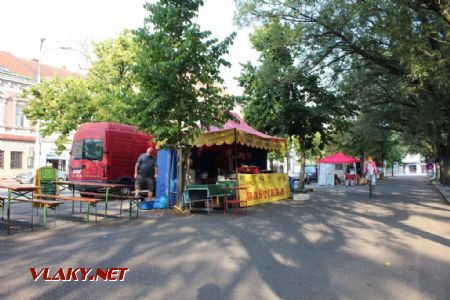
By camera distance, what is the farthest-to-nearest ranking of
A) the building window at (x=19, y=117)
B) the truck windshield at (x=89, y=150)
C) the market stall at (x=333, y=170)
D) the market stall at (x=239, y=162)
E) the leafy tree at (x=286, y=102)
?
the building window at (x=19, y=117) < the market stall at (x=333, y=170) < the leafy tree at (x=286, y=102) < the truck windshield at (x=89, y=150) < the market stall at (x=239, y=162)

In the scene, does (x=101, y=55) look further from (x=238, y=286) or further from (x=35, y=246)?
(x=238, y=286)

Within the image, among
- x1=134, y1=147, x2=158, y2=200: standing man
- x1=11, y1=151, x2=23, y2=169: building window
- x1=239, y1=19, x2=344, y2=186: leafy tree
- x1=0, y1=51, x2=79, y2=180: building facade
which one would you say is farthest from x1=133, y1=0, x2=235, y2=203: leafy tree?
x1=11, y1=151, x2=23, y2=169: building window

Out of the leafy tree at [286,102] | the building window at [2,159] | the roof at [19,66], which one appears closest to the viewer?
the leafy tree at [286,102]

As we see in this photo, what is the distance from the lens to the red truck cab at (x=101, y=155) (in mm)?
16047

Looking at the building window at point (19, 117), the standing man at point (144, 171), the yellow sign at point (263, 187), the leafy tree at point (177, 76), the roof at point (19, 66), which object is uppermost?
the roof at point (19, 66)

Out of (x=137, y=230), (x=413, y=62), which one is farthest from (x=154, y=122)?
(x=413, y=62)

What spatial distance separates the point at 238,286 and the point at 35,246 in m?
3.83

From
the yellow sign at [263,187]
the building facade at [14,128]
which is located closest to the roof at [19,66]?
the building facade at [14,128]

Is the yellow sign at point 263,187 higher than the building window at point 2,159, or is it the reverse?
the building window at point 2,159

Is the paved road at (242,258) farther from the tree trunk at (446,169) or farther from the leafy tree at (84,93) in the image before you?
the tree trunk at (446,169)

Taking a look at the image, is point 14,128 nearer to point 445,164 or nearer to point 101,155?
point 101,155

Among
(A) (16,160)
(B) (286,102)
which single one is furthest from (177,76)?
(A) (16,160)

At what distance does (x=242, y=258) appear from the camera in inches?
239

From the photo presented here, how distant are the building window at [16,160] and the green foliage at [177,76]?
31.7 metres
